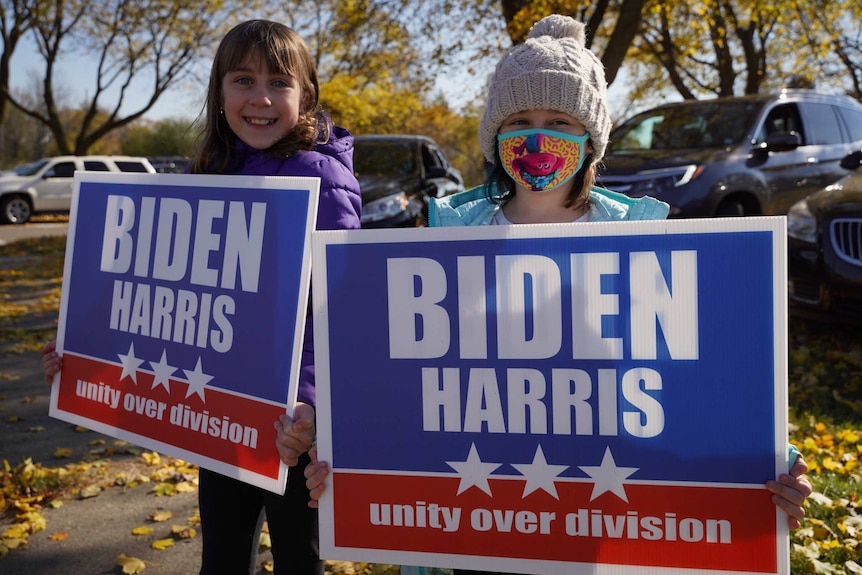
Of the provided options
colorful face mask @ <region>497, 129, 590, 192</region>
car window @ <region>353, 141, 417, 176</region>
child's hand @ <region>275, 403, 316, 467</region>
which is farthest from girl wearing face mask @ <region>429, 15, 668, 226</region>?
car window @ <region>353, 141, 417, 176</region>

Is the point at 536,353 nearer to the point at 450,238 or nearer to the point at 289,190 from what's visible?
the point at 450,238

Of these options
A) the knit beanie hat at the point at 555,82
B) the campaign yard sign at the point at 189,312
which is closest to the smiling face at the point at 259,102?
the campaign yard sign at the point at 189,312

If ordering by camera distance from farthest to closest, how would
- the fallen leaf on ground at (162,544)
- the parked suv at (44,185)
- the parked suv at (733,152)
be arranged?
the parked suv at (44,185) → the parked suv at (733,152) → the fallen leaf on ground at (162,544)

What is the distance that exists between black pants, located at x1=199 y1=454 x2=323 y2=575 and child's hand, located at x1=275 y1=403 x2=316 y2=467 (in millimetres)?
169

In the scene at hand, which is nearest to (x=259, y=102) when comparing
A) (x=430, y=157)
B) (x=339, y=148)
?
(x=339, y=148)

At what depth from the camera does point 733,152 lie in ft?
24.4

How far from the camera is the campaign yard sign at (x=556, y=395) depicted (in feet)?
5.49

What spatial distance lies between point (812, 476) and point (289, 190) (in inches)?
125

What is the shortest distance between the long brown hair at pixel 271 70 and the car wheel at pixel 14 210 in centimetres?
2420

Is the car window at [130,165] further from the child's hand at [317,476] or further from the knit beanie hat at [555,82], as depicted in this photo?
the child's hand at [317,476]

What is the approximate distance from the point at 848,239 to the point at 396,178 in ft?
17.5

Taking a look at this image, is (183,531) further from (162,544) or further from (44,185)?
(44,185)

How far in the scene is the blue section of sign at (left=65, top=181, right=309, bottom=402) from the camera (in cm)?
197

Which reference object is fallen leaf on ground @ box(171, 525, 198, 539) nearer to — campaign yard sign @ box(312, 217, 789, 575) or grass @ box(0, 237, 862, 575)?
grass @ box(0, 237, 862, 575)
